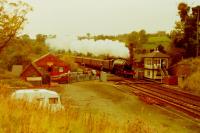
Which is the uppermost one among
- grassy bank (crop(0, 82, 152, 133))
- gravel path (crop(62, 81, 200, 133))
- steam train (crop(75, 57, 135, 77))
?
grassy bank (crop(0, 82, 152, 133))

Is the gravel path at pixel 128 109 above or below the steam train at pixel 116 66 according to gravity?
below

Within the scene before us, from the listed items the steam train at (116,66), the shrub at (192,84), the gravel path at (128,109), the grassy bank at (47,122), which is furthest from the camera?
the steam train at (116,66)

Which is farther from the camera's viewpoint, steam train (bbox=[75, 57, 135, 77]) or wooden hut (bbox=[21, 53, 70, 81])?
wooden hut (bbox=[21, 53, 70, 81])

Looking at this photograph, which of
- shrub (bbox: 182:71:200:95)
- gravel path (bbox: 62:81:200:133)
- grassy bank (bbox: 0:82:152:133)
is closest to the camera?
grassy bank (bbox: 0:82:152:133)

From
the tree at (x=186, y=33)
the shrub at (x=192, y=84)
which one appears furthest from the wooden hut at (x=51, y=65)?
the shrub at (x=192, y=84)

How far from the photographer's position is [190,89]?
41.7 m

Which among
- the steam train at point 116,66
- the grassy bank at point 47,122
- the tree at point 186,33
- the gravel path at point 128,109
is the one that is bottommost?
the gravel path at point 128,109

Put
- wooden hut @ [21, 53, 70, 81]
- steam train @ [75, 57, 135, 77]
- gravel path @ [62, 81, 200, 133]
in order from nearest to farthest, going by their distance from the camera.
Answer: gravel path @ [62, 81, 200, 133] → steam train @ [75, 57, 135, 77] → wooden hut @ [21, 53, 70, 81]

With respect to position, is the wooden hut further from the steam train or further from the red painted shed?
the steam train

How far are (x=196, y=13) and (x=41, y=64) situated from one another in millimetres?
25876

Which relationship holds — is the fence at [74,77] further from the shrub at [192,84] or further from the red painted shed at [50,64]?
the shrub at [192,84]

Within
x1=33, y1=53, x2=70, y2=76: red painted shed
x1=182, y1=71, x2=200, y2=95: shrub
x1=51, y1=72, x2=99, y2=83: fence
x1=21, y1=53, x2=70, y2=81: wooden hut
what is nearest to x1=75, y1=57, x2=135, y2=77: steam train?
x1=51, y1=72, x2=99, y2=83: fence

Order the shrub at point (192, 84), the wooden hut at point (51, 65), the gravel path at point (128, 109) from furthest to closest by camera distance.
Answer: the wooden hut at point (51, 65)
the shrub at point (192, 84)
the gravel path at point (128, 109)

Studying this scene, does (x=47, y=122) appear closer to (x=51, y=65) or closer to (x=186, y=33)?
(x=186, y=33)
